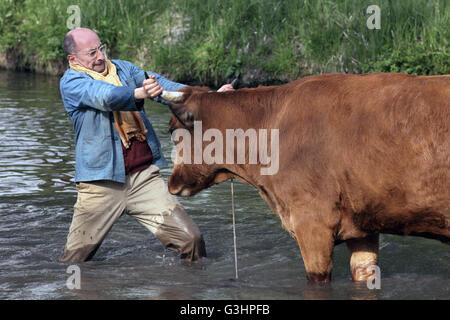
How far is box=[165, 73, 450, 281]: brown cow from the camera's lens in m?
5.05

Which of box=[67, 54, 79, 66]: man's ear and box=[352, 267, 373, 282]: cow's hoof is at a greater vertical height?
box=[67, 54, 79, 66]: man's ear

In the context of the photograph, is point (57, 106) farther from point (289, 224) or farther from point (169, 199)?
point (289, 224)

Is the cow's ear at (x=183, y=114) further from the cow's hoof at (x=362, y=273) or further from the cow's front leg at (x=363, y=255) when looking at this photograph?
the cow's hoof at (x=362, y=273)

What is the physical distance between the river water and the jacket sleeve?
1345mm

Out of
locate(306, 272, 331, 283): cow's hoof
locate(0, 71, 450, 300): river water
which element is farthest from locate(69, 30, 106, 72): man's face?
locate(306, 272, 331, 283): cow's hoof

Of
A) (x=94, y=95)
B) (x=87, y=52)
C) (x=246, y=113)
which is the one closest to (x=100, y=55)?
(x=87, y=52)

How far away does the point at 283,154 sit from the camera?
549 centimetres

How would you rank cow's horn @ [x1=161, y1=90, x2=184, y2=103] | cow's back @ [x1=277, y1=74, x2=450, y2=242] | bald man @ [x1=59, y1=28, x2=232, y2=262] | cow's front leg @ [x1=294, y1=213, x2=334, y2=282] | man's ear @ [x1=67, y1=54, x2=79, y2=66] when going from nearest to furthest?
1. cow's back @ [x1=277, y1=74, x2=450, y2=242]
2. cow's front leg @ [x1=294, y1=213, x2=334, y2=282]
3. cow's horn @ [x1=161, y1=90, x2=184, y2=103]
4. bald man @ [x1=59, y1=28, x2=232, y2=262]
5. man's ear @ [x1=67, y1=54, x2=79, y2=66]

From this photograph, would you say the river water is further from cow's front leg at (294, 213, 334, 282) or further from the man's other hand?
the man's other hand

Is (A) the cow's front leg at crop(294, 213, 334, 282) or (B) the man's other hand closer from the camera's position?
(A) the cow's front leg at crop(294, 213, 334, 282)

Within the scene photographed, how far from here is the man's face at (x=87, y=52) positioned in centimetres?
617

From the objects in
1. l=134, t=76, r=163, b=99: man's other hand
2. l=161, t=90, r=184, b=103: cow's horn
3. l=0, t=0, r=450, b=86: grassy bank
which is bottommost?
l=161, t=90, r=184, b=103: cow's horn

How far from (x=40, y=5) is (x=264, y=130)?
1479 centimetres

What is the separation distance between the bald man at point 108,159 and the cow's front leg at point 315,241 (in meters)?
1.37
